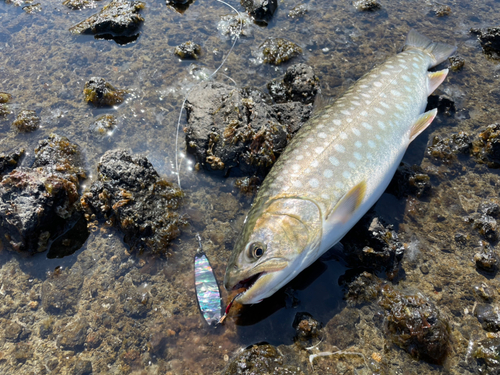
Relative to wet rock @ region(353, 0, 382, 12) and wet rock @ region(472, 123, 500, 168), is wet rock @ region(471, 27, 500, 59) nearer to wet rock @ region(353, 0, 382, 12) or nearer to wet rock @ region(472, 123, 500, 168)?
wet rock @ region(353, 0, 382, 12)

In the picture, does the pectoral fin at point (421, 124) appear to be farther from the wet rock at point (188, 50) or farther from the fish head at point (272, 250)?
the wet rock at point (188, 50)

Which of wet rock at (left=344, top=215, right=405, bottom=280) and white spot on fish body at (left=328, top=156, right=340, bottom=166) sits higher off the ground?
white spot on fish body at (left=328, top=156, right=340, bottom=166)

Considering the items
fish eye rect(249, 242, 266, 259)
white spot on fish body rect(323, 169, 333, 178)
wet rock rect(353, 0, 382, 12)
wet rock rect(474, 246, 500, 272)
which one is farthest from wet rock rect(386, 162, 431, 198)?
wet rock rect(353, 0, 382, 12)

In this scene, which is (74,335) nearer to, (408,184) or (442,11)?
(408,184)

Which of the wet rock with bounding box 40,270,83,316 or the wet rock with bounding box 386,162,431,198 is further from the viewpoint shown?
the wet rock with bounding box 386,162,431,198

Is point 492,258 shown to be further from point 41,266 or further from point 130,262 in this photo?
point 41,266

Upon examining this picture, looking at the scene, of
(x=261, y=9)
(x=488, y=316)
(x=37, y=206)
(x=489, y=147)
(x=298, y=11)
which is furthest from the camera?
(x=298, y=11)

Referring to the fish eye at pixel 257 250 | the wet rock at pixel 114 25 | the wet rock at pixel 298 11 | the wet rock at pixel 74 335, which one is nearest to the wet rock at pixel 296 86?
the wet rock at pixel 298 11

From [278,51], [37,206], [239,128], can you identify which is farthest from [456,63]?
[37,206]
